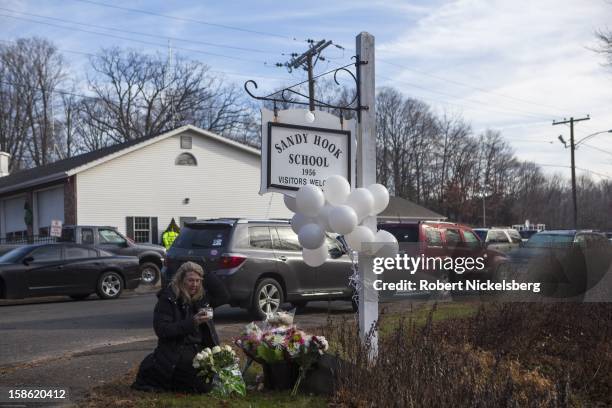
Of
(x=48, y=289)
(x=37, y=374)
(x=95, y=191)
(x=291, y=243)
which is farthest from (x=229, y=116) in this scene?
(x=37, y=374)

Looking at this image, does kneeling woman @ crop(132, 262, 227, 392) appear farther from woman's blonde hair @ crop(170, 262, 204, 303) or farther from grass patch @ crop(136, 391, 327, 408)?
grass patch @ crop(136, 391, 327, 408)

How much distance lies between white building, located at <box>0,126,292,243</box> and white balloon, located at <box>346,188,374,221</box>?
23.0 m

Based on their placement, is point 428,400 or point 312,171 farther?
point 312,171

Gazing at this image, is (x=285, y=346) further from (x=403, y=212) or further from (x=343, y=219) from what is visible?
(x=403, y=212)

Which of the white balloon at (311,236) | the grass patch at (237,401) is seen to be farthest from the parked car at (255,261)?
the grass patch at (237,401)

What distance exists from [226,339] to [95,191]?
20.1 meters

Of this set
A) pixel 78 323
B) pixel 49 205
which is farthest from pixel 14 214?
pixel 78 323

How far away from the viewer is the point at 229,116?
58656mm

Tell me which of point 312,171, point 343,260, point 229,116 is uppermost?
point 229,116

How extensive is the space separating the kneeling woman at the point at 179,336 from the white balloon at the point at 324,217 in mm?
1253

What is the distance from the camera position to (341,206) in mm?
6594

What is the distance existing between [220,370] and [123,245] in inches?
625

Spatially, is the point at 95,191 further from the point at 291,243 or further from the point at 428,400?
the point at 428,400

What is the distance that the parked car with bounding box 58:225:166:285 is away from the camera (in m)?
21.1
